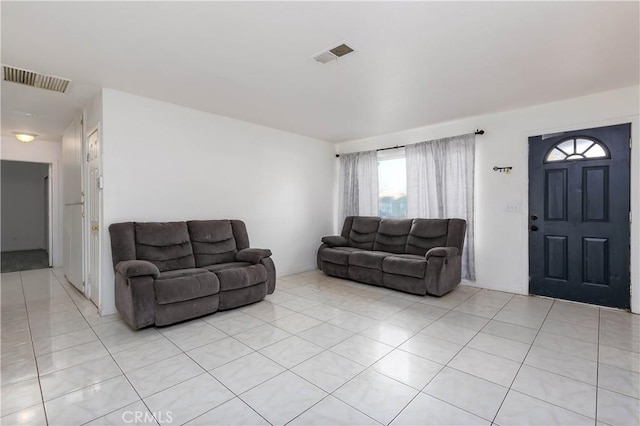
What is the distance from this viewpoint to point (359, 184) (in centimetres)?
561

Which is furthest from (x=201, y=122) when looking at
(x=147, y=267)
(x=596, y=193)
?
(x=596, y=193)

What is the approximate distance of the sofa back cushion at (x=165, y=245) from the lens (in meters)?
3.22

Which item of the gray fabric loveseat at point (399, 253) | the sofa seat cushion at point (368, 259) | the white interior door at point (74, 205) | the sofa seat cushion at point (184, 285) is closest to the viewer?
the sofa seat cushion at point (184, 285)

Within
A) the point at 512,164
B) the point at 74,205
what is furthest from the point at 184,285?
the point at 512,164

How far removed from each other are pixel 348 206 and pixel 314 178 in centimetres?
85

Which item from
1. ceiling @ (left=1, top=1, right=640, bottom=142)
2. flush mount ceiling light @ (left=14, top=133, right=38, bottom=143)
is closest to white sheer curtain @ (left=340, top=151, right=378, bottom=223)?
ceiling @ (left=1, top=1, right=640, bottom=142)

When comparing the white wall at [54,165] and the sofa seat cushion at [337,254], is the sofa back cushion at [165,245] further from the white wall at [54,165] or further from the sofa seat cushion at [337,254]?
the white wall at [54,165]

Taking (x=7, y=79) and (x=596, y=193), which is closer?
(x=7, y=79)

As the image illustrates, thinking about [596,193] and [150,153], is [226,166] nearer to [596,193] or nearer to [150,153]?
[150,153]

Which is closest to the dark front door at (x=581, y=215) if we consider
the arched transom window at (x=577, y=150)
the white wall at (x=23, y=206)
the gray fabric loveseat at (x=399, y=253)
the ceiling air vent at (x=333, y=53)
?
the arched transom window at (x=577, y=150)

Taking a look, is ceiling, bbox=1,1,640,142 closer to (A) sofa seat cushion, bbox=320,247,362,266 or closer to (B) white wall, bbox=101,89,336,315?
(B) white wall, bbox=101,89,336,315

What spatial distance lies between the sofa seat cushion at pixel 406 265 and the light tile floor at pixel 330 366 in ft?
1.48

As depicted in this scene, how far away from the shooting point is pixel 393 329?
283 cm

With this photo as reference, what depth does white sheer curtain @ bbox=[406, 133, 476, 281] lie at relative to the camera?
14.0 feet
